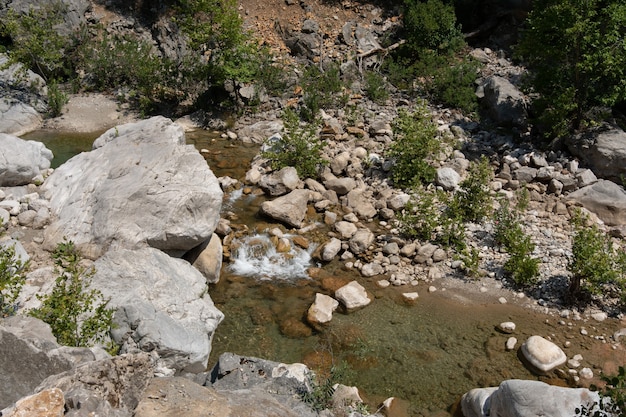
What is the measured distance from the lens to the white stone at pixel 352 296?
30.1ft

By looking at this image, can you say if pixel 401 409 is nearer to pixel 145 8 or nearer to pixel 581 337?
pixel 581 337

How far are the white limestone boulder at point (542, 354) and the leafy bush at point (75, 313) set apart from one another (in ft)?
19.4

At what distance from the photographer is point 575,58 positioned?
12.3m

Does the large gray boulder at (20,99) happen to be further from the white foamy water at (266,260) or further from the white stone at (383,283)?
the white stone at (383,283)

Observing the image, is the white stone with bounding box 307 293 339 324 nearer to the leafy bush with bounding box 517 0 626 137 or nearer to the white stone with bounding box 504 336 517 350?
the white stone with bounding box 504 336 517 350

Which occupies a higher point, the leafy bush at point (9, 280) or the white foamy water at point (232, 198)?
the leafy bush at point (9, 280)

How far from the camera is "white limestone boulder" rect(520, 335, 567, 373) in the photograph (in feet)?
25.9

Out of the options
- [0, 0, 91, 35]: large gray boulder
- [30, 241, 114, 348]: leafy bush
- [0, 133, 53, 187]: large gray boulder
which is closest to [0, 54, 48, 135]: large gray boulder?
[0, 0, 91, 35]: large gray boulder

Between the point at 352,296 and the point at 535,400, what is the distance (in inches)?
143

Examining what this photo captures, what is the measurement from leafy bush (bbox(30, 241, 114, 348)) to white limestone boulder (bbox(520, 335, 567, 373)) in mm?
5914

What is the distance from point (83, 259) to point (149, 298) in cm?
163

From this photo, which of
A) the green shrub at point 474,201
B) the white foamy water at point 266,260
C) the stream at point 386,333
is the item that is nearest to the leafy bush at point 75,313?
the stream at point 386,333

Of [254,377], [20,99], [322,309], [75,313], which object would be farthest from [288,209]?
[20,99]

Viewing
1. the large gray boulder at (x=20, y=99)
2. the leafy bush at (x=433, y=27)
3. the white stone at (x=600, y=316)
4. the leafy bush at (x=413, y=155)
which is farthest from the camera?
the leafy bush at (x=433, y=27)
